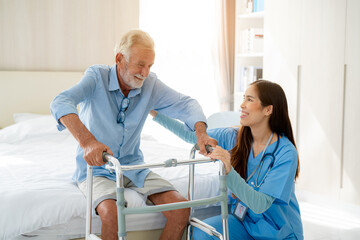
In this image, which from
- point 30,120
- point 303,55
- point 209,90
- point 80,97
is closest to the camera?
point 80,97

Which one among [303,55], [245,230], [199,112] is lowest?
[245,230]

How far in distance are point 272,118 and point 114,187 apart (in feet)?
2.59

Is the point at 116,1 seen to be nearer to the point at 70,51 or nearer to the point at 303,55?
the point at 70,51

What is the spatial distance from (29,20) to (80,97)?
2491 millimetres

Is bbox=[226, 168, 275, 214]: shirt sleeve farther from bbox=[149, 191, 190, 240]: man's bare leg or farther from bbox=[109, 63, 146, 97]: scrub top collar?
bbox=[109, 63, 146, 97]: scrub top collar

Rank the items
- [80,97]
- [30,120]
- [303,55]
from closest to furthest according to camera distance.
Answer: [80,97], [30,120], [303,55]

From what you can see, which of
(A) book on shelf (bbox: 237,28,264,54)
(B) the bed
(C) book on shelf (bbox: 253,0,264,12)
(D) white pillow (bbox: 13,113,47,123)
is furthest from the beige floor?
(C) book on shelf (bbox: 253,0,264,12)

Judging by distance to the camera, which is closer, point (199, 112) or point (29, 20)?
point (199, 112)

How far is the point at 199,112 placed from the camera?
208 cm

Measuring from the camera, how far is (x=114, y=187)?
1954 mm

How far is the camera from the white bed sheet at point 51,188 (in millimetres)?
1813

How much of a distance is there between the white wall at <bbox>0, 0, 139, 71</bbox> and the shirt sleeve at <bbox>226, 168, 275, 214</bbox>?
2857mm

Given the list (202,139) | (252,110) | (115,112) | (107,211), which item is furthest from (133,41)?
(107,211)

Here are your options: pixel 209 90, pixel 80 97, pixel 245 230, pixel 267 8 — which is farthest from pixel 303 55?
pixel 80 97
